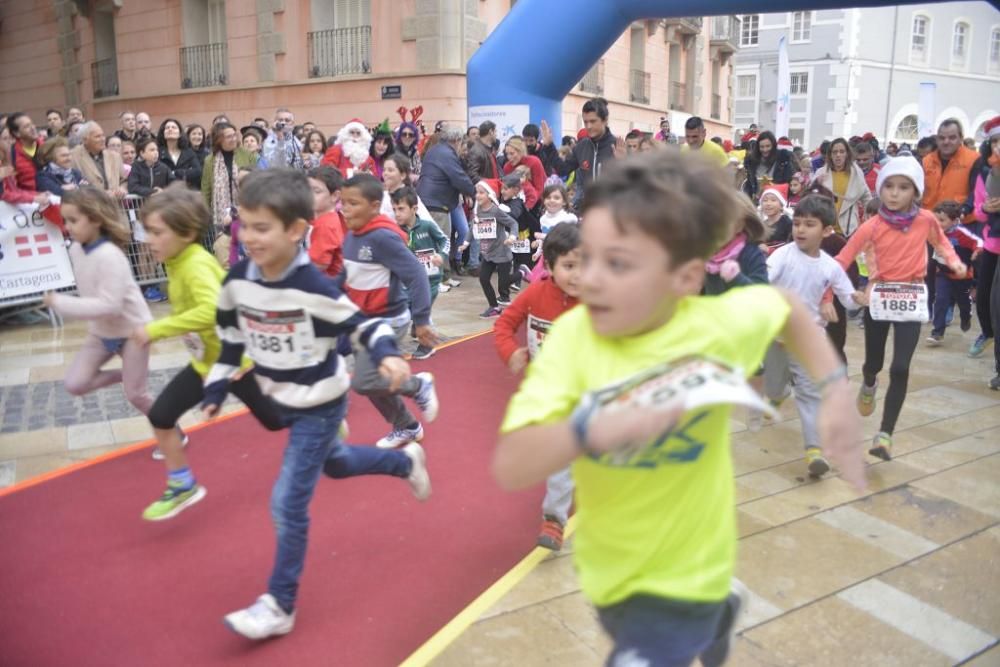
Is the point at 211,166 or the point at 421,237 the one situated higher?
the point at 211,166

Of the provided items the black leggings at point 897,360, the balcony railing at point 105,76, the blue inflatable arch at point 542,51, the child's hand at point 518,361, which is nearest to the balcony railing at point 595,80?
the blue inflatable arch at point 542,51

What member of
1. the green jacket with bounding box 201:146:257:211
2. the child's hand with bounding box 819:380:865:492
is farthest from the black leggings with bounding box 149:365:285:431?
the green jacket with bounding box 201:146:257:211

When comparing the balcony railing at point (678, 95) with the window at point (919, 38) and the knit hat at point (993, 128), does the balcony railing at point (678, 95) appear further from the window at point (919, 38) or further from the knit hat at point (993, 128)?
the knit hat at point (993, 128)

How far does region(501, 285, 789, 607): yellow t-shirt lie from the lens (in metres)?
1.81

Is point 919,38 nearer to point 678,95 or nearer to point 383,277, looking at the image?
point 678,95

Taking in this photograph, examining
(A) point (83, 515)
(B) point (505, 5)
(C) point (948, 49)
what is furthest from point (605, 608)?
(C) point (948, 49)

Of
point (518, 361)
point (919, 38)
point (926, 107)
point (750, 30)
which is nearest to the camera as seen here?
point (518, 361)

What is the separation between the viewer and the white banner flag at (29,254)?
8.34 metres

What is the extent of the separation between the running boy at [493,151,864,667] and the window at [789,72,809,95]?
45.3 meters

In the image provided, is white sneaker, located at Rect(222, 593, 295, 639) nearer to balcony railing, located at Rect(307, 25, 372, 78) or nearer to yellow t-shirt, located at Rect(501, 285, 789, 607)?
yellow t-shirt, located at Rect(501, 285, 789, 607)

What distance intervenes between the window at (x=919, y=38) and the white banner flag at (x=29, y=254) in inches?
1750

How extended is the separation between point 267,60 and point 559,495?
19697mm

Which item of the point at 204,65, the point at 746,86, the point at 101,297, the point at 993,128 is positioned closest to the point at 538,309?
the point at 101,297

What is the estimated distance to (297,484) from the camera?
3.16 m
